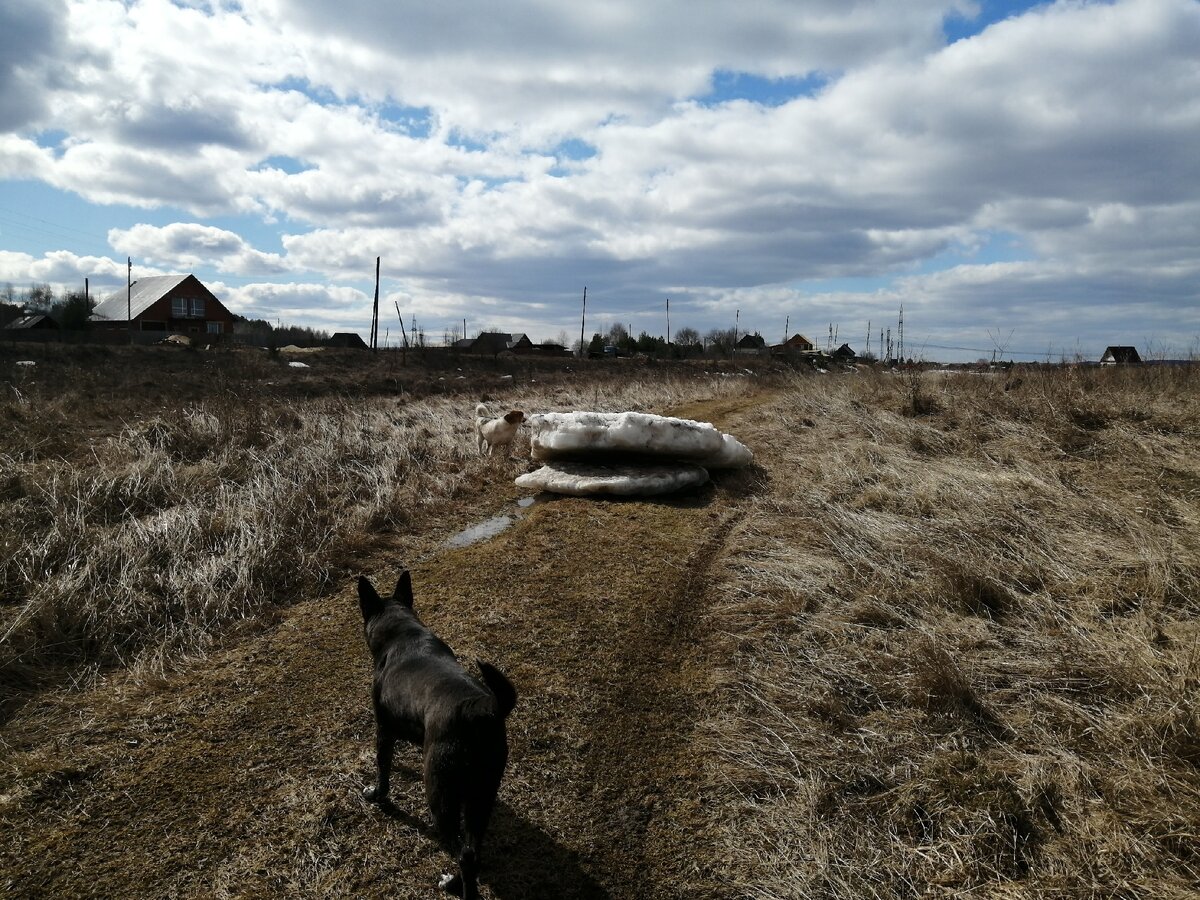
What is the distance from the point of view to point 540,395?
75.9 feet

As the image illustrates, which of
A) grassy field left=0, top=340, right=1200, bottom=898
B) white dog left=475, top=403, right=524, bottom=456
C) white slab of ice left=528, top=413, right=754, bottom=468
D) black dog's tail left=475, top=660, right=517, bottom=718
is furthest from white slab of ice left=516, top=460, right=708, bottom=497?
black dog's tail left=475, top=660, right=517, bottom=718

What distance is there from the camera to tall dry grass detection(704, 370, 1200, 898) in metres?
2.96

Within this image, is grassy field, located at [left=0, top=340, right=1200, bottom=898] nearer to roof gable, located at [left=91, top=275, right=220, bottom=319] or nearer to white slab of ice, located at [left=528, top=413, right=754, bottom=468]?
white slab of ice, located at [left=528, top=413, right=754, bottom=468]

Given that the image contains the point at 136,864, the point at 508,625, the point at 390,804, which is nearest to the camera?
the point at 136,864

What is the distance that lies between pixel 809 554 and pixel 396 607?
13.4 ft

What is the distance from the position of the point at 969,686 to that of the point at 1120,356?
597 inches

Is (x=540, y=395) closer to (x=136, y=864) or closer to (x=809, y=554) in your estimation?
(x=809, y=554)

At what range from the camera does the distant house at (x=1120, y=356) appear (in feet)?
47.9

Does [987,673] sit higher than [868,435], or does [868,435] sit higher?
[868,435]

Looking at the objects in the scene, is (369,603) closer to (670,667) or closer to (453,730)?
(453,730)

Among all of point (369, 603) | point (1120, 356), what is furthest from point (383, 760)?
point (1120, 356)

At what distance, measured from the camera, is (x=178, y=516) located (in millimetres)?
6719

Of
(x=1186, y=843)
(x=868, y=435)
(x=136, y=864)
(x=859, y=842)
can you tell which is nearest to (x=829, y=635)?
(x=859, y=842)

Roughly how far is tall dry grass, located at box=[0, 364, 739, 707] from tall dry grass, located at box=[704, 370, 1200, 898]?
3.90 m
